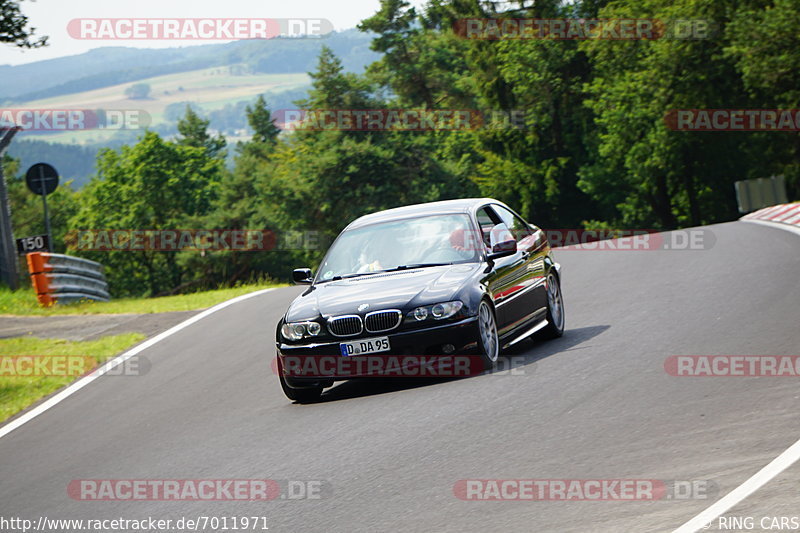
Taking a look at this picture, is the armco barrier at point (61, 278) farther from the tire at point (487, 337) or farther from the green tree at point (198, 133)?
the green tree at point (198, 133)

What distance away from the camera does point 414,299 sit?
9.52 meters

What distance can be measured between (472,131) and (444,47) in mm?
10106

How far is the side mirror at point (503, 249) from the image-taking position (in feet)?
34.1

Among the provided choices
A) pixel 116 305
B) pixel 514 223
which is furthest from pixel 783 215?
pixel 514 223

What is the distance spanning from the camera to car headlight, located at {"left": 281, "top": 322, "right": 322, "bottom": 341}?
9664mm

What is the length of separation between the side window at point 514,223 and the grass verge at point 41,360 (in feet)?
18.0

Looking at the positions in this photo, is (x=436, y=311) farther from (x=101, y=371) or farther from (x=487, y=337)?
(x=101, y=371)

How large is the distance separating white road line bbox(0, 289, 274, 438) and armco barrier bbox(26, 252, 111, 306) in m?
4.25

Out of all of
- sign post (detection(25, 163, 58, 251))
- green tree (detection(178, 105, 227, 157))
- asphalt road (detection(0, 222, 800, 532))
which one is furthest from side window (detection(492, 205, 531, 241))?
green tree (detection(178, 105, 227, 157))

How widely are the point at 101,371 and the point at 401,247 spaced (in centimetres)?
469

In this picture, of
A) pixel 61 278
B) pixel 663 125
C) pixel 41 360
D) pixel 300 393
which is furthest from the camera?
pixel 663 125

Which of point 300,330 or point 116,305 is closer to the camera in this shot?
point 300,330

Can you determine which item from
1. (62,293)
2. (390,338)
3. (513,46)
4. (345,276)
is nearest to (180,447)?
(390,338)

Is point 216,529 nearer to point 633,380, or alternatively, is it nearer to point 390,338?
point 390,338
